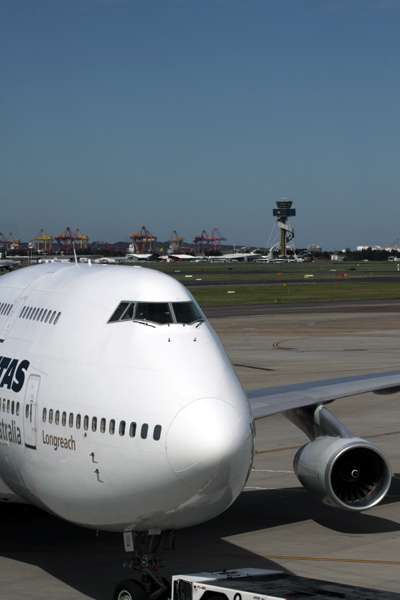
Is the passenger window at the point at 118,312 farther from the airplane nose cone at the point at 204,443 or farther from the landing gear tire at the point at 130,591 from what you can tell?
the landing gear tire at the point at 130,591

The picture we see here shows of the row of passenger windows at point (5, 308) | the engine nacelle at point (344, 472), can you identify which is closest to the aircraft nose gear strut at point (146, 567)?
the engine nacelle at point (344, 472)

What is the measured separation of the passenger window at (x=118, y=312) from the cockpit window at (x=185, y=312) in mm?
898

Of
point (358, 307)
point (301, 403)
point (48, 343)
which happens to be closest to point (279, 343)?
point (358, 307)

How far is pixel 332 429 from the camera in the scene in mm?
18344

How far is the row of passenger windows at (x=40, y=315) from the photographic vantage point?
1528 centimetres

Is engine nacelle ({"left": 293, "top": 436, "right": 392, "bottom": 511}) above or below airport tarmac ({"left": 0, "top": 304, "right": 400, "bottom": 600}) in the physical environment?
above

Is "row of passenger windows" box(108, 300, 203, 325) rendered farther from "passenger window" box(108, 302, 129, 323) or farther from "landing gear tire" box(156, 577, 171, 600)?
"landing gear tire" box(156, 577, 171, 600)

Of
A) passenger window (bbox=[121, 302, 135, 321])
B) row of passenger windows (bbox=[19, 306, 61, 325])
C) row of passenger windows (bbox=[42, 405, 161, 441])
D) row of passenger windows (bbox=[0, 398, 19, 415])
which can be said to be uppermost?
passenger window (bbox=[121, 302, 135, 321])

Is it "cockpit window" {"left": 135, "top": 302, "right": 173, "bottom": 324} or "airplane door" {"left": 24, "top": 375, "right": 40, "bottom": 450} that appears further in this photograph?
"airplane door" {"left": 24, "top": 375, "right": 40, "bottom": 450}

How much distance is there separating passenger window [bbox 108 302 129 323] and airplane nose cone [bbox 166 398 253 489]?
8.49ft

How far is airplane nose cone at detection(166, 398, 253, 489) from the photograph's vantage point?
38.8 feet

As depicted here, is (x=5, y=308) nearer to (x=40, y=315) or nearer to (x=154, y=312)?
(x=40, y=315)

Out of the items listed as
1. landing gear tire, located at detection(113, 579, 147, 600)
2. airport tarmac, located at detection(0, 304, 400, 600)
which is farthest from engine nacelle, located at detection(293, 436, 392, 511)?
landing gear tire, located at detection(113, 579, 147, 600)

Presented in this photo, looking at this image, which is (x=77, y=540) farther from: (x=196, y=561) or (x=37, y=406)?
(x=37, y=406)
